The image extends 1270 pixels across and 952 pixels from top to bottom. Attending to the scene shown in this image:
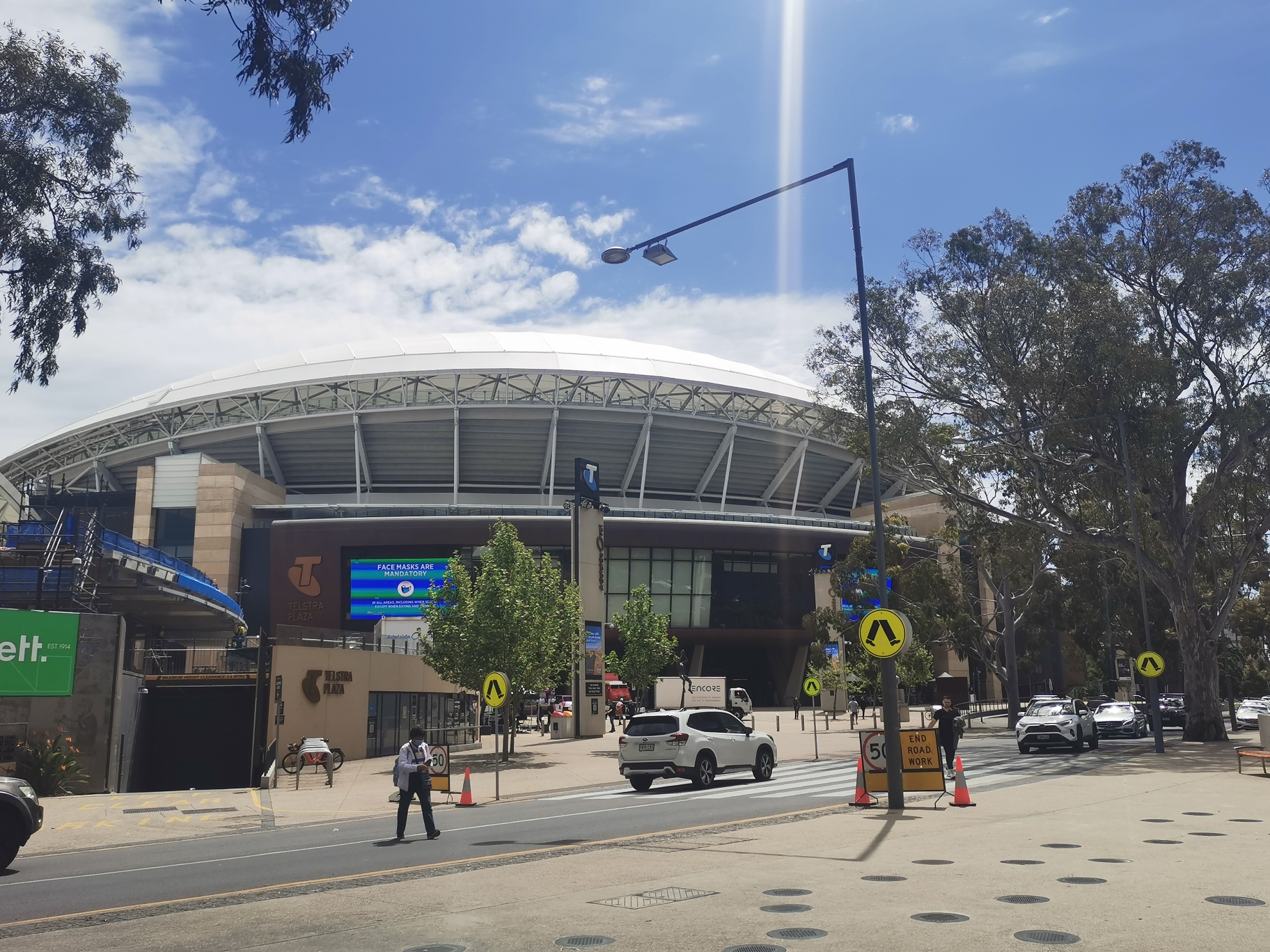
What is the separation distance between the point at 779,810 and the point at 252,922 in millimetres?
10461

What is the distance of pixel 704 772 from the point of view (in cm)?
2314

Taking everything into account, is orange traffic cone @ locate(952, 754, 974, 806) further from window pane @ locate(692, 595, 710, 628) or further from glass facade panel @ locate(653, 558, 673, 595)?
window pane @ locate(692, 595, 710, 628)

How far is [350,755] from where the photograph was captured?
36.5 metres

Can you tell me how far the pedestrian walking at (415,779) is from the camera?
48.6ft

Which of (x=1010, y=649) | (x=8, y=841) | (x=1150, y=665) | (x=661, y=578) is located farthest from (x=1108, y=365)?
(x=661, y=578)

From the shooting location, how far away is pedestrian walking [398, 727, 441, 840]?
1480cm

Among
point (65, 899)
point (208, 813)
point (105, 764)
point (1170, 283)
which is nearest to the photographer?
point (65, 899)

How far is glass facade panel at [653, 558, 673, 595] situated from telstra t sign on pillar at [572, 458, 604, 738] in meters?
26.2

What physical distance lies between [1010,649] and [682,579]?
31.2 m

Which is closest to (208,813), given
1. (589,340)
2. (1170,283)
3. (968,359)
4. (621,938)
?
(621,938)

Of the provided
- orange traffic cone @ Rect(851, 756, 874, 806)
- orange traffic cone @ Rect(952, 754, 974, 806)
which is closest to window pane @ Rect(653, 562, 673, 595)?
orange traffic cone @ Rect(851, 756, 874, 806)

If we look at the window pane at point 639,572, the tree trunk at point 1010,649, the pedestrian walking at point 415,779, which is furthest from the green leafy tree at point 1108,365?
Result: the window pane at point 639,572

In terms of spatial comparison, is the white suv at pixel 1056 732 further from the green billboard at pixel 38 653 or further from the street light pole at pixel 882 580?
the green billboard at pixel 38 653

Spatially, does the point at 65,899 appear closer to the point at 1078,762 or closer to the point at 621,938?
the point at 621,938
